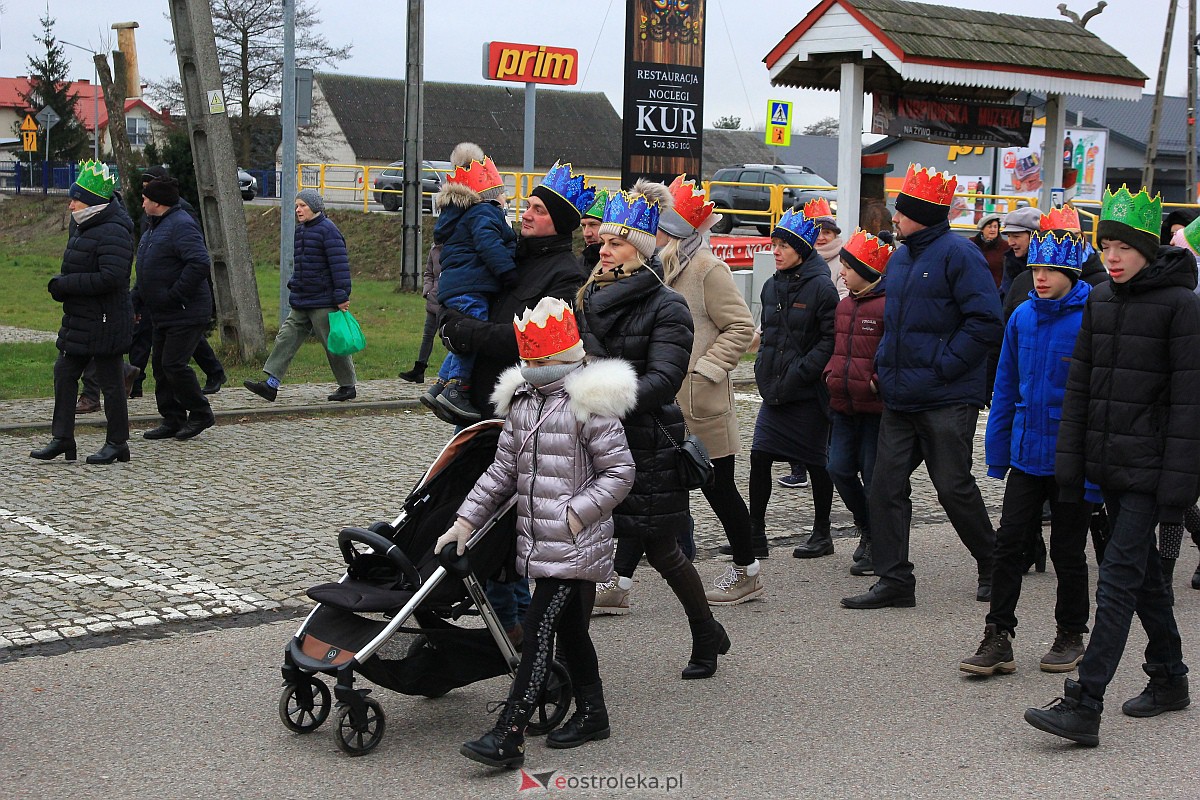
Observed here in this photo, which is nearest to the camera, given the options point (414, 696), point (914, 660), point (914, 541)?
point (414, 696)

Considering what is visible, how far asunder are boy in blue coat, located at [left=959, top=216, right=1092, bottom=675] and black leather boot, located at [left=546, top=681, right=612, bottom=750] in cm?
166

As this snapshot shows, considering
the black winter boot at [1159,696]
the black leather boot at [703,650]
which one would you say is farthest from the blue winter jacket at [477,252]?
the black winter boot at [1159,696]

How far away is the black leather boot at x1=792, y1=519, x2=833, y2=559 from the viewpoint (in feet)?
25.2

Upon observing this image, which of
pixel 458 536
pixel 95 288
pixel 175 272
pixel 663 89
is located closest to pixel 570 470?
pixel 458 536

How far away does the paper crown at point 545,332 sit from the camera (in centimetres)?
458

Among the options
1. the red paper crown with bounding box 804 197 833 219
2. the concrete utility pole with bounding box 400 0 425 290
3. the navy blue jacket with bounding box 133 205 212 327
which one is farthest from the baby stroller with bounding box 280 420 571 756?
the concrete utility pole with bounding box 400 0 425 290

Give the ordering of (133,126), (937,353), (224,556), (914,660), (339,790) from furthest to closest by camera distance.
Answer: (133,126) < (224,556) < (937,353) < (914,660) < (339,790)

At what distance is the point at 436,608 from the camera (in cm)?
484

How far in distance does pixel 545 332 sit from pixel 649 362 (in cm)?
74

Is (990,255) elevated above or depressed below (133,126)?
below

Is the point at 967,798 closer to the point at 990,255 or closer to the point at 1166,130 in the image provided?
the point at 990,255

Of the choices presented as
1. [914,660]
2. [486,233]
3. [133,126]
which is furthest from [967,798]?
[133,126]

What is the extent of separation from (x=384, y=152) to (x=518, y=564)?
61.7m

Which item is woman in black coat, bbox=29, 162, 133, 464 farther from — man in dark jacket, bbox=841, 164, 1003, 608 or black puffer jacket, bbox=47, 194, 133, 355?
man in dark jacket, bbox=841, 164, 1003, 608
